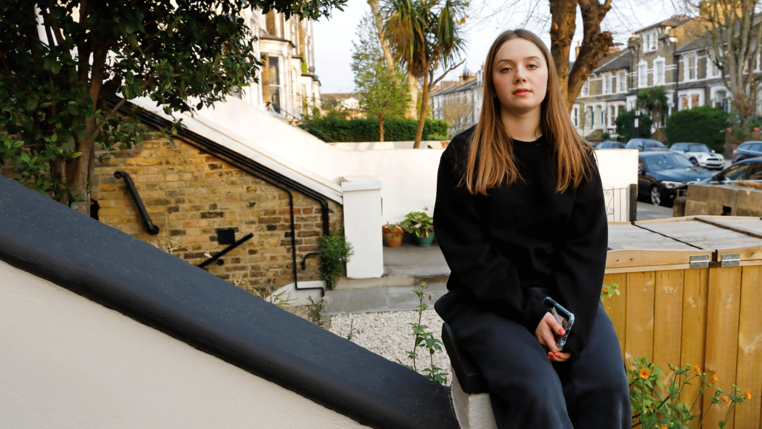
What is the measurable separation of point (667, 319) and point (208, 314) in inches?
85.1

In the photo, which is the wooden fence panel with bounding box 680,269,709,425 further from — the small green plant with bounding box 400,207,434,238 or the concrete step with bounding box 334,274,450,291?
the small green plant with bounding box 400,207,434,238

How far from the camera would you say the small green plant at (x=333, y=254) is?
668 centimetres

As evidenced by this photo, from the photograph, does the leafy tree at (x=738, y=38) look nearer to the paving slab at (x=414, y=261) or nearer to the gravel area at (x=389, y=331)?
the paving slab at (x=414, y=261)

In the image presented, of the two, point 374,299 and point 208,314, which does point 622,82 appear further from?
point 208,314

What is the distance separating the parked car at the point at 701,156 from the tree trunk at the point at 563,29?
65.7 ft

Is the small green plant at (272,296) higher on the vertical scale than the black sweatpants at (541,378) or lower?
lower

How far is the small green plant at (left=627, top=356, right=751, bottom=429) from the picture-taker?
2418 millimetres

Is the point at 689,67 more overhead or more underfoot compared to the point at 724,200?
more overhead

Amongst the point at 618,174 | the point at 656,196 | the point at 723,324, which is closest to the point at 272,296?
the point at 723,324

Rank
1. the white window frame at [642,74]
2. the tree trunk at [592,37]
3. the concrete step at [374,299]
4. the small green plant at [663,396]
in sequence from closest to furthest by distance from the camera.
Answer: the small green plant at [663,396] → the concrete step at [374,299] → the tree trunk at [592,37] → the white window frame at [642,74]

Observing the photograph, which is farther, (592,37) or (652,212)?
(652,212)

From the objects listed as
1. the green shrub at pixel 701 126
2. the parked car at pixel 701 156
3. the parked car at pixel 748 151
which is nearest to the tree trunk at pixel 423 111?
the parked car at pixel 748 151

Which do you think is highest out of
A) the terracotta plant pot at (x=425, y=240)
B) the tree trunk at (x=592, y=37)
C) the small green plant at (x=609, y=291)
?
the tree trunk at (x=592, y=37)

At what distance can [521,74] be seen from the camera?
1852mm
